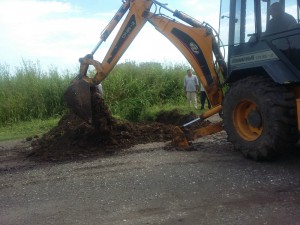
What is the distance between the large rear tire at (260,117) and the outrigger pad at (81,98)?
10.1 ft

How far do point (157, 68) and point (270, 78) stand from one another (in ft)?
50.0

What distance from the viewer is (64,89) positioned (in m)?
18.6

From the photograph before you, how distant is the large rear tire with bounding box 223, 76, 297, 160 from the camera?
248 inches

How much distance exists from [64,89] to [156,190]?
1350 cm

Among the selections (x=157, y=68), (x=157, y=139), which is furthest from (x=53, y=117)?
(x=157, y=139)

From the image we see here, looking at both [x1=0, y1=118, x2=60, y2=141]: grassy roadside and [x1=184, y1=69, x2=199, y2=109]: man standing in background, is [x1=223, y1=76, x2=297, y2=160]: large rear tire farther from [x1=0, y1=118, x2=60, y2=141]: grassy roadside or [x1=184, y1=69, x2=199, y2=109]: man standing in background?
[x1=184, y1=69, x2=199, y2=109]: man standing in background

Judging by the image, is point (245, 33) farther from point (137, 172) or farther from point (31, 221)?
point (31, 221)

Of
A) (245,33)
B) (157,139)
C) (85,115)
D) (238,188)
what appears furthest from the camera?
(157,139)

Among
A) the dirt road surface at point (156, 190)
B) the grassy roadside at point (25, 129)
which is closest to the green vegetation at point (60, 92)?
the grassy roadside at point (25, 129)

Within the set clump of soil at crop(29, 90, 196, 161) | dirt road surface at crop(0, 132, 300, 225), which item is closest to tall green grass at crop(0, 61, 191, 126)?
clump of soil at crop(29, 90, 196, 161)

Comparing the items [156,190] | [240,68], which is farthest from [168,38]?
[156,190]

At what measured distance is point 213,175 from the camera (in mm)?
6277

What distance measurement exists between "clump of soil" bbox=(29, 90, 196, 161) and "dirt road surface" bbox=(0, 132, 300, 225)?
578 mm

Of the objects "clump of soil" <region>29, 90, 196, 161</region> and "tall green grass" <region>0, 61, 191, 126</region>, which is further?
"tall green grass" <region>0, 61, 191, 126</region>
